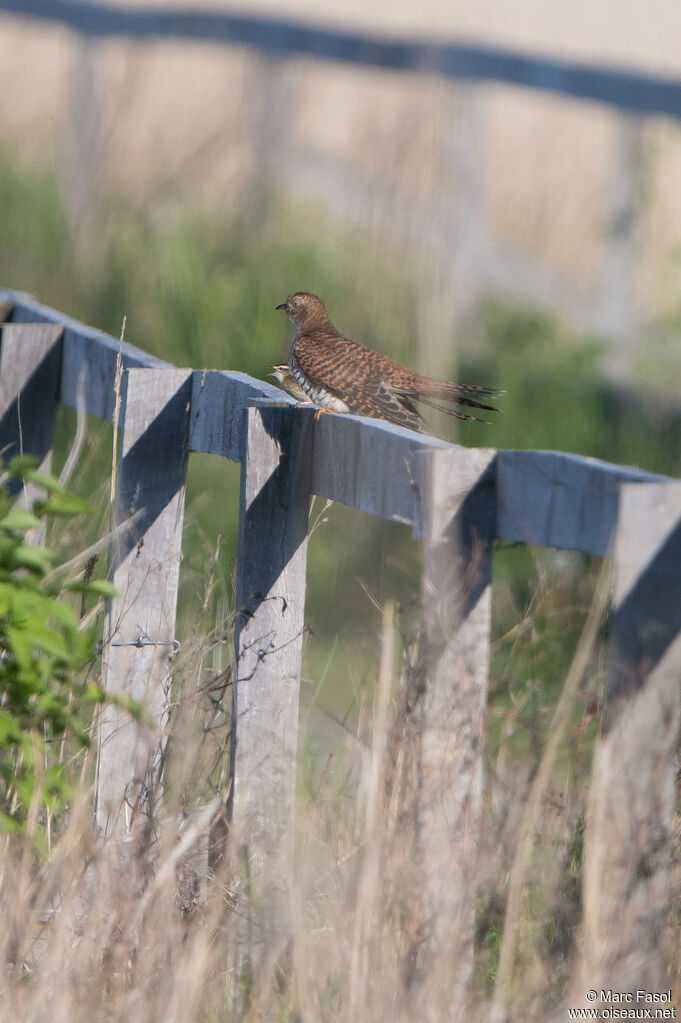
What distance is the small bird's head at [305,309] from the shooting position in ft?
15.9

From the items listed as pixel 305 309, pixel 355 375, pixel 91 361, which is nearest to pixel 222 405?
pixel 91 361

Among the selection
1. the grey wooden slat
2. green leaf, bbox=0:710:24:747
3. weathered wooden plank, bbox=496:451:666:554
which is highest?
the grey wooden slat

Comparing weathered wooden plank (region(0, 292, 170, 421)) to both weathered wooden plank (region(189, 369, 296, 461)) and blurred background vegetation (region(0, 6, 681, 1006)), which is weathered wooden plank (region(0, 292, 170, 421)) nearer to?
weathered wooden plank (region(189, 369, 296, 461))

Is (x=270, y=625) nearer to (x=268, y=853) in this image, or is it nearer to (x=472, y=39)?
(x=268, y=853)

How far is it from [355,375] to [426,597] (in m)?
2.07

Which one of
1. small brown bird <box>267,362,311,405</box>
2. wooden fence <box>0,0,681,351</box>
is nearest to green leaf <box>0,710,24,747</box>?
small brown bird <box>267,362,311,405</box>

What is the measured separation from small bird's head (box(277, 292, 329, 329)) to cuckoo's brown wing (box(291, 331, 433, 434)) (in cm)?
36

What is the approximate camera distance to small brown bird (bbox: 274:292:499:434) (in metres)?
3.86

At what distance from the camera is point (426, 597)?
216 cm

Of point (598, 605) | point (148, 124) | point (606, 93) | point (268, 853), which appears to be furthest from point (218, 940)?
point (148, 124)

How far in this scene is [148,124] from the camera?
26.7 ft

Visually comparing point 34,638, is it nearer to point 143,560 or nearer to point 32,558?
point 32,558

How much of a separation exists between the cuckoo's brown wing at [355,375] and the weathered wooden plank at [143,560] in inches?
34.2

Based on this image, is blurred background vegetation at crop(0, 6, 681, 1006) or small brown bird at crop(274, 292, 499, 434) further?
blurred background vegetation at crop(0, 6, 681, 1006)
